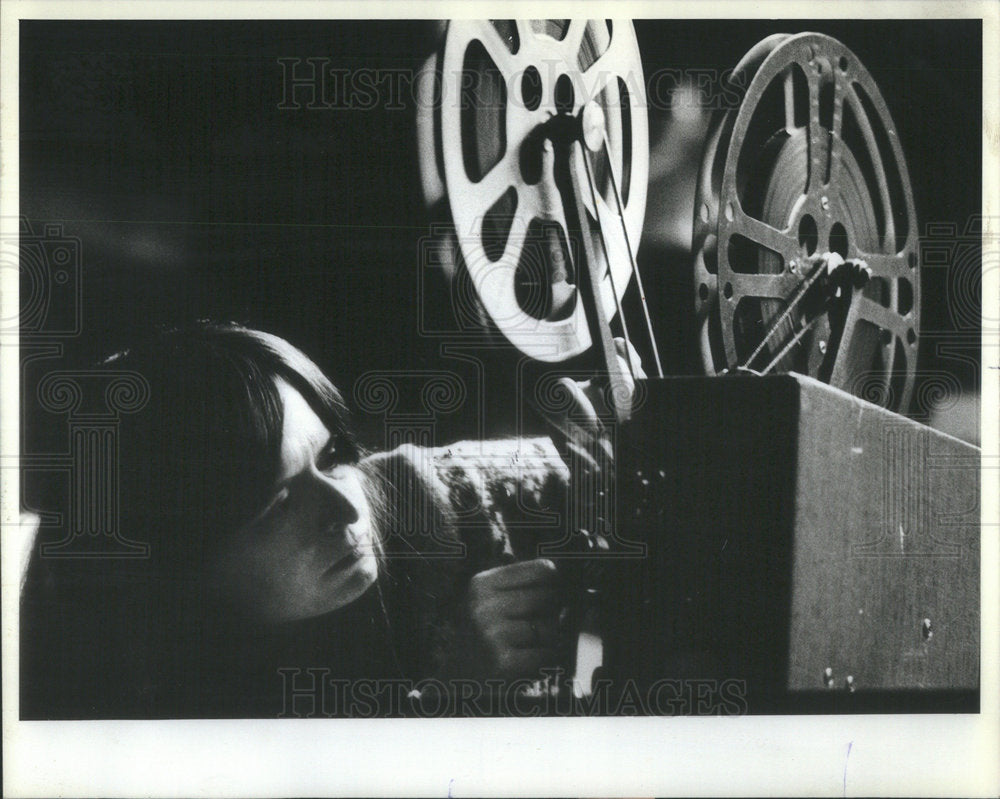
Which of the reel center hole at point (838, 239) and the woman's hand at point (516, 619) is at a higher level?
the reel center hole at point (838, 239)

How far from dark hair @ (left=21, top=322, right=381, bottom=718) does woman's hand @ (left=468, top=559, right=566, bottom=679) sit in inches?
13.5

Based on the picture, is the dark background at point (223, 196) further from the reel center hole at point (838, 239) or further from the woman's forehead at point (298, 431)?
the reel center hole at point (838, 239)

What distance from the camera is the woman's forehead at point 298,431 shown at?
2320 mm

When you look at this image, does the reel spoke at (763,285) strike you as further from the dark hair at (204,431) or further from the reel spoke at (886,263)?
the dark hair at (204,431)

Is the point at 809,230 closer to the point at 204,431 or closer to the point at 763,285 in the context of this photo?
the point at 763,285

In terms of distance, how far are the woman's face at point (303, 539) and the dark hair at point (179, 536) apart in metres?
0.03

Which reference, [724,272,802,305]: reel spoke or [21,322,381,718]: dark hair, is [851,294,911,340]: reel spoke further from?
[21,322,381,718]: dark hair

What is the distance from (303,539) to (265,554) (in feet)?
0.32

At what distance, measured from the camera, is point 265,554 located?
2311 mm

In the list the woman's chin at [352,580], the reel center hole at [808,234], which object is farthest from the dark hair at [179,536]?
the reel center hole at [808,234]

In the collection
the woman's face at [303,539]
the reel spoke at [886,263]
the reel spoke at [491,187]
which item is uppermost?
the reel spoke at [491,187]

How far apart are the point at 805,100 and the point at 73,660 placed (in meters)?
2.31

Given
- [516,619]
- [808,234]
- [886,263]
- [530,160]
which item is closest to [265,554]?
[516,619]

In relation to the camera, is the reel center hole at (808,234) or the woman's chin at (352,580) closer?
the woman's chin at (352,580)
